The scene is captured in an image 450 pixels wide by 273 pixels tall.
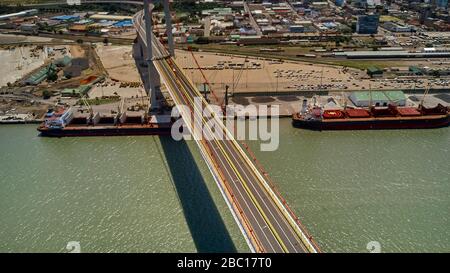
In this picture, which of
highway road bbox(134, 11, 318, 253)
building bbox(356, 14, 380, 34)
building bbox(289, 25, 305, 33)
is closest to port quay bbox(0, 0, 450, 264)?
highway road bbox(134, 11, 318, 253)

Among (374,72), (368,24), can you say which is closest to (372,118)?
(374,72)

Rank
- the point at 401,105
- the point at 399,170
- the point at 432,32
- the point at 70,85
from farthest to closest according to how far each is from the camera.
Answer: the point at 432,32
the point at 70,85
the point at 401,105
the point at 399,170

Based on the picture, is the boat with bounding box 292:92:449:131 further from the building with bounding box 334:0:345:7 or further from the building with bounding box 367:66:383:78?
the building with bounding box 334:0:345:7

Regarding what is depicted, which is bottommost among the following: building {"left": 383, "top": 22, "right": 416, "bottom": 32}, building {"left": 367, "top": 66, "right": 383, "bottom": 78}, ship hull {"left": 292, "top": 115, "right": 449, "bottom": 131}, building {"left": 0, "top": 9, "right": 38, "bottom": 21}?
ship hull {"left": 292, "top": 115, "right": 449, "bottom": 131}

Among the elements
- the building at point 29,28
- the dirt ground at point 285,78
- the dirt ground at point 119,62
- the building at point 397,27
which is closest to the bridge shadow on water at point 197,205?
the dirt ground at point 285,78

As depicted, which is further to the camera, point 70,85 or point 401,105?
point 70,85

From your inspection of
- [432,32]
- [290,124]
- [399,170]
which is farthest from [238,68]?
[432,32]

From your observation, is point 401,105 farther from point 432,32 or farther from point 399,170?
point 432,32

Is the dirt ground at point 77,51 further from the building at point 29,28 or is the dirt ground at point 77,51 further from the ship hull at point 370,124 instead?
the ship hull at point 370,124
